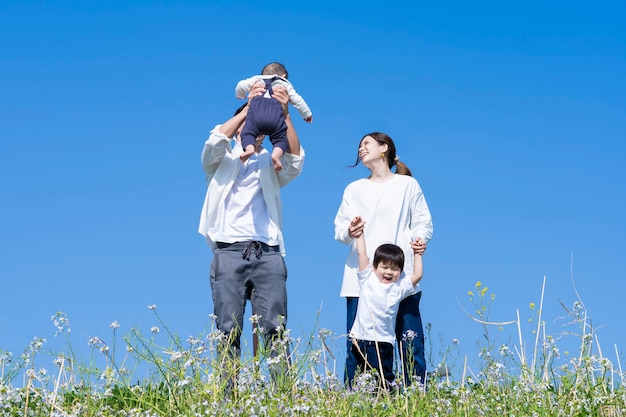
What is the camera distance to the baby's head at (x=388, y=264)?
23.3 ft

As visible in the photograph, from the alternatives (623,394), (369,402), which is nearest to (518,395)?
(623,394)

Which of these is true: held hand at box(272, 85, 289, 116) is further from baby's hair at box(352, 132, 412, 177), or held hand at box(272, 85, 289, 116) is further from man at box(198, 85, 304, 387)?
baby's hair at box(352, 132, 412, 177)

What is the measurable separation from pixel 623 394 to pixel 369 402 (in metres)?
1.74

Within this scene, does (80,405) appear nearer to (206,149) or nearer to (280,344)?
(280,344)

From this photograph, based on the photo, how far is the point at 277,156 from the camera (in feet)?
22.9

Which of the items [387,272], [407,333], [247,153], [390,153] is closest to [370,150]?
[390,153]

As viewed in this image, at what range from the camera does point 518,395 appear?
557 centimetres

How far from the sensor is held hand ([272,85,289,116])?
24.1ft

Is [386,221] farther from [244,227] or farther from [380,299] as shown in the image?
[244,227]

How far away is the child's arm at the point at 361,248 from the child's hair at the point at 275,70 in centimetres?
159

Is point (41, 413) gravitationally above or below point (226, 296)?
below

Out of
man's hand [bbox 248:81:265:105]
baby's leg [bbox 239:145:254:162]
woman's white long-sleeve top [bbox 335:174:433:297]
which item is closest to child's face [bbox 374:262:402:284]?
woman's white long-sleeve top [bbox 335:174:433:297]

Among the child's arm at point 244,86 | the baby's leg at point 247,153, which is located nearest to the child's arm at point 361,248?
the baby's leg at point 247,153

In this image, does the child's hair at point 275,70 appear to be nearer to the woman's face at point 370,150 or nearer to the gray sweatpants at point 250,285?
the woman's face at point 370,150
